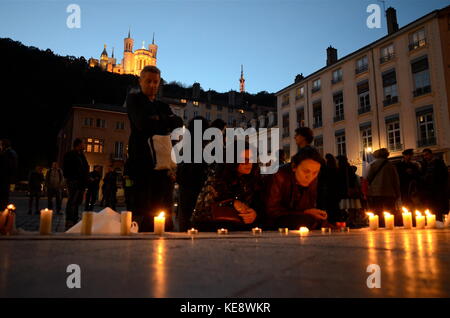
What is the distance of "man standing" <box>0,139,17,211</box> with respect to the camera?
6.21m

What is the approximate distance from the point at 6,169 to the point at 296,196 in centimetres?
622

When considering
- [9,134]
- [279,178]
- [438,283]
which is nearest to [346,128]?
[279,178]

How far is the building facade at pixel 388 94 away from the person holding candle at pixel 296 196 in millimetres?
18860

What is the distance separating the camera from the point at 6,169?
6355mm

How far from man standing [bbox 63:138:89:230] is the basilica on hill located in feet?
344

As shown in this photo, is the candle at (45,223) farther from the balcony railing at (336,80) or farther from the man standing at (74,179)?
the balcony railing at (336,80)

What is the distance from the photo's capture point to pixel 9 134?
52.1 m

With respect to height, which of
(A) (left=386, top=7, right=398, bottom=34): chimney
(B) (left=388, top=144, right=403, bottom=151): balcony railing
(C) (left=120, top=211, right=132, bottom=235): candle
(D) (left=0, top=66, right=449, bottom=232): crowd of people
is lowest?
(C) (left=120, top=211, right=132, bottom=235): candle

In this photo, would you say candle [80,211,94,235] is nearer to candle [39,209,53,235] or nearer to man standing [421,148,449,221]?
candle [39,209,53,235]

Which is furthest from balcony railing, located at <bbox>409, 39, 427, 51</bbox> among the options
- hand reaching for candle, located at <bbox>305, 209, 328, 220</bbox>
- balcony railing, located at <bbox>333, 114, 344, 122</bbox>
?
hand reaching for candle, located at <bbox>305, 209, 328, 220</bbox>

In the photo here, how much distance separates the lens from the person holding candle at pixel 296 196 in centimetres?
355

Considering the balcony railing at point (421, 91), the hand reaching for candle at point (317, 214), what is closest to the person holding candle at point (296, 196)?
the hand reaching for candle at point (317, 214)

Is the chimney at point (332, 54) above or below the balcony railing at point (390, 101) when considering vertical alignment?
above
